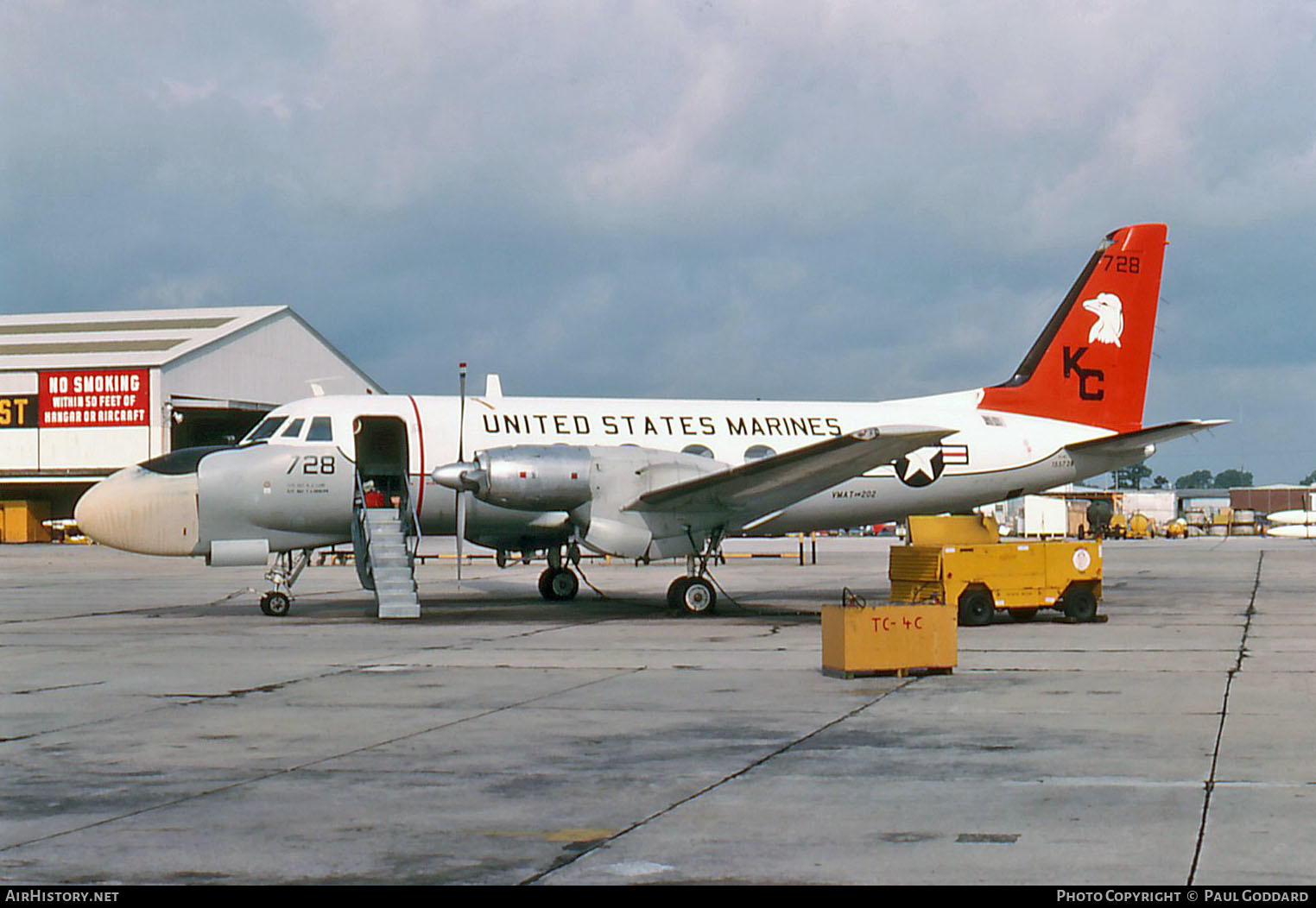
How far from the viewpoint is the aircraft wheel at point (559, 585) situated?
25594mm

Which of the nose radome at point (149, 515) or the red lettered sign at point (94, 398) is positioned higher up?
the red lettered sign at point (94, 398)

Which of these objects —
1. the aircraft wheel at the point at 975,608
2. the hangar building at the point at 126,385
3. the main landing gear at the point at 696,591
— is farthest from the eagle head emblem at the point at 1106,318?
the hangar building at the point at 126,385

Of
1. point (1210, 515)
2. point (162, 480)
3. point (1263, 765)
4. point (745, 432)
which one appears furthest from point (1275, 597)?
point (1210, 515)

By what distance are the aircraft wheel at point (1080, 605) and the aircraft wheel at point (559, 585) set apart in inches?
385

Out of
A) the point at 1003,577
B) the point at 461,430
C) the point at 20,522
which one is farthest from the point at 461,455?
the point at 20,522

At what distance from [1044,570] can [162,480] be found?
1414 centimetres

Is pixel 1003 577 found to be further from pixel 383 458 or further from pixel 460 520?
pixel 383 458

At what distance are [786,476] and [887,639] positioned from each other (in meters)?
7.73

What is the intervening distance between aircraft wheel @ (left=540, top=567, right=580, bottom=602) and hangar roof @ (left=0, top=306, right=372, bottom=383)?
4856cm

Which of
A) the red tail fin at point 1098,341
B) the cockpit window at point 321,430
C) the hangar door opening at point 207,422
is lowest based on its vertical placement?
the cockpit window at point 321,430

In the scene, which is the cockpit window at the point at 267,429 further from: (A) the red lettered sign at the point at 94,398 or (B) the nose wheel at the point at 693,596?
(A) the red lettered sign at the point at 94,398

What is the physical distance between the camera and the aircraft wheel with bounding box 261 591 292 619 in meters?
22.0

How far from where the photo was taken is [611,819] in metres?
7.21

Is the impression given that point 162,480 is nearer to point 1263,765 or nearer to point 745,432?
point 745,432
